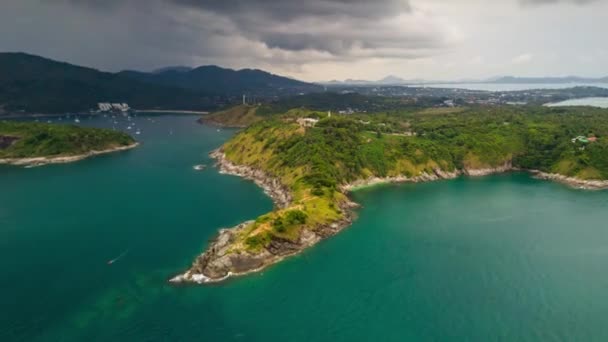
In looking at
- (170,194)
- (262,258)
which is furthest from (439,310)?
(170,194)

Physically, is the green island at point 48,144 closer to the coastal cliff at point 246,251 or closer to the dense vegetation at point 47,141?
the dense vegetation at point 47,141

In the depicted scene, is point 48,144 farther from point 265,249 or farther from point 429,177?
point 429,177

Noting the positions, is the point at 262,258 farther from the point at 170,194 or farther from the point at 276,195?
the point at 170,194

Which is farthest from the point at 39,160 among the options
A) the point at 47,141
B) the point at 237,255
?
the point at 237,255

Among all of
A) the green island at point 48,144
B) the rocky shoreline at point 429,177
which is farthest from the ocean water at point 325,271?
the green island at point 48,144

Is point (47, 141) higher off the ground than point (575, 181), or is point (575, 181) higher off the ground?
point (47, 141)

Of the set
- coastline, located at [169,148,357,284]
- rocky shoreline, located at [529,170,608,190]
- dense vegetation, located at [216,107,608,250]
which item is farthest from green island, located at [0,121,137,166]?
rocky shoreline, located at [529,170,608,190]

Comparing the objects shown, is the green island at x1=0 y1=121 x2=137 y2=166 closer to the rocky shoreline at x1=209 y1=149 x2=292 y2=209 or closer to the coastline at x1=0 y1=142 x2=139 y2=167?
the coastline at x1=0 y1=142 x2=139 y2=167

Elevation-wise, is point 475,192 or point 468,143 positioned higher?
point 468,143
